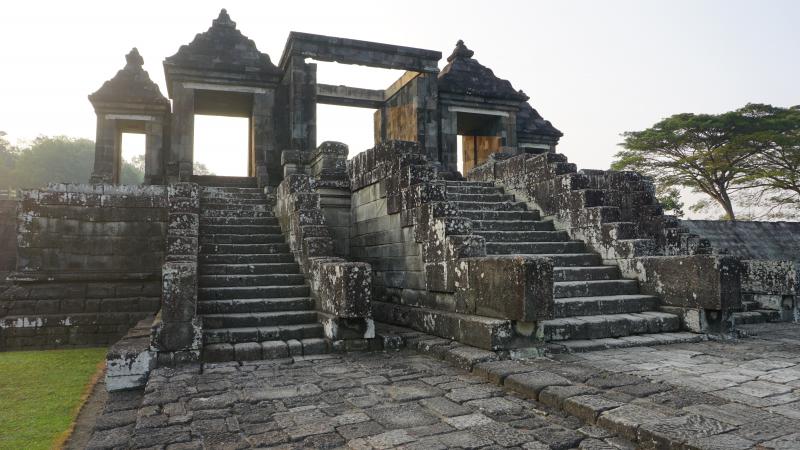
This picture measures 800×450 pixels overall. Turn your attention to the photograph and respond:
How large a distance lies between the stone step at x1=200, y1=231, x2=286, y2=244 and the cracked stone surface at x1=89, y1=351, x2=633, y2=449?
10.4ft

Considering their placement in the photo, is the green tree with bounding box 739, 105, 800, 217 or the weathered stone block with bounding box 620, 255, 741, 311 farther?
the green tree with bounding box 739, 105, 800, 217

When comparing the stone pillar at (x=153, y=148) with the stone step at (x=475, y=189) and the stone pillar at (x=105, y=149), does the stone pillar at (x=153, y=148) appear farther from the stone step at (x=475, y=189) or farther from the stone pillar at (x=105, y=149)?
the stone step at (x=475, y=189)

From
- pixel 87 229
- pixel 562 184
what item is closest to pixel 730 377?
pixel 562 184

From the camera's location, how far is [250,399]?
387 centimetres

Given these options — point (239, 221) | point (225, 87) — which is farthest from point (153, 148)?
point (239, 221)

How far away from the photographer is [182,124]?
12992mm

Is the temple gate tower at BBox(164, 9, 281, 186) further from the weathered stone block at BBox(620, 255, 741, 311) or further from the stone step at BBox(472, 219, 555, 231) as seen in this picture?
the weathered stone block at BBox(620, 255, 741, 311)

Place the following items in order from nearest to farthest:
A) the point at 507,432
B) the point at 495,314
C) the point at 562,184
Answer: the point at 507,432 → the point at 495,314 → the point at 562,184

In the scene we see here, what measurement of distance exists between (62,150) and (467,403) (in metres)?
51.9

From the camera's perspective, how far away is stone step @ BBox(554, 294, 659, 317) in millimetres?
5812

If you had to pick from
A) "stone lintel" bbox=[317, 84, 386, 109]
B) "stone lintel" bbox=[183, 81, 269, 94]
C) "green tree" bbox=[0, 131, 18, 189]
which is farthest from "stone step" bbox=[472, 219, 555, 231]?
"green tree" bbox=[0, 131, 18, 189]

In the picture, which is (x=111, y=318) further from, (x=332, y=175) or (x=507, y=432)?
(x=507, y=432)

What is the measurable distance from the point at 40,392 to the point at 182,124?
29.8 ft

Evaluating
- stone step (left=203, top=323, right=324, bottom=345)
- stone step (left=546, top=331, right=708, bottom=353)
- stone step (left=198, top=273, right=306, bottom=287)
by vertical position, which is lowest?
stone step (left=546, top=331, right=708, bottom=353)
